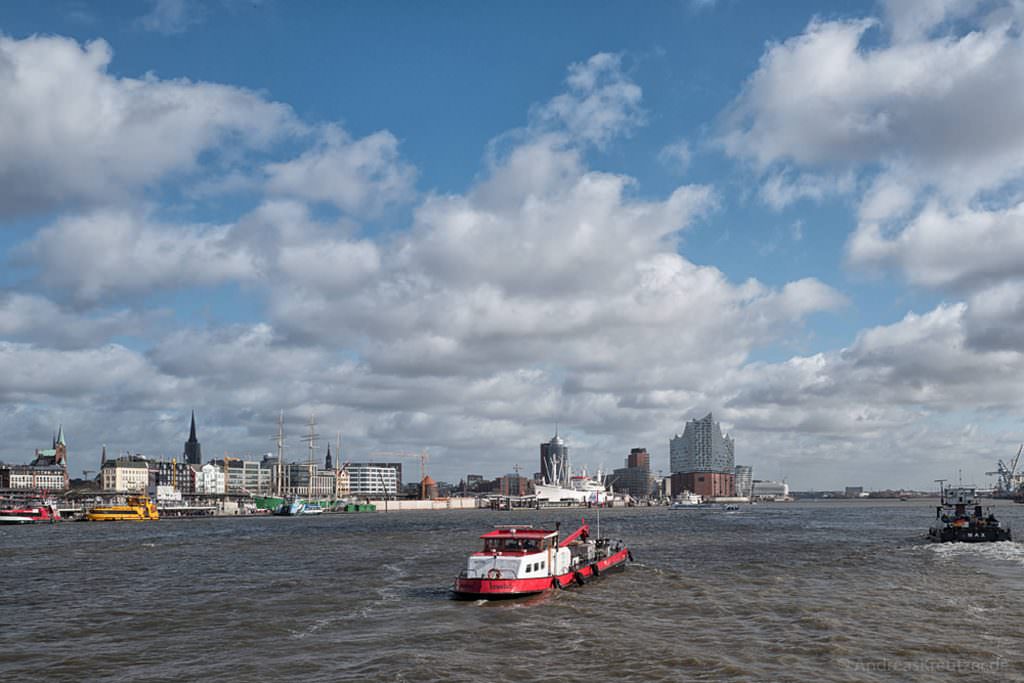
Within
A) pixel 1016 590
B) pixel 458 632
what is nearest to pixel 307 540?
pixel 458 632

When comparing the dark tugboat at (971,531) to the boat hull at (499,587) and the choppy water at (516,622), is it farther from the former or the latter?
the boat hull at (499,587)

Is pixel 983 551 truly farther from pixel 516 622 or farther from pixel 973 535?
pixel 516 622

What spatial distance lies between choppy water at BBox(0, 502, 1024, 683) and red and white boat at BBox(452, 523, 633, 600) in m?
1.56

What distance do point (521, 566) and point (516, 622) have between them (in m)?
8.67

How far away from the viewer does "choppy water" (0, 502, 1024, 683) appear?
4175cm

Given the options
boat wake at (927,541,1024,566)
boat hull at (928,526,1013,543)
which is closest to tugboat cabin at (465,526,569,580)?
boat wake at (927,541,1024,566)

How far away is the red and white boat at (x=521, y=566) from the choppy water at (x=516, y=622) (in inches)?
61.5

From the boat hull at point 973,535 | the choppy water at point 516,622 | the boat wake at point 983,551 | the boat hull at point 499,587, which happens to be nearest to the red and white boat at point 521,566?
the boat hull at point 499,587

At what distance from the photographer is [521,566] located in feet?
207

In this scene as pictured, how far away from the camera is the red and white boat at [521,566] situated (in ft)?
205

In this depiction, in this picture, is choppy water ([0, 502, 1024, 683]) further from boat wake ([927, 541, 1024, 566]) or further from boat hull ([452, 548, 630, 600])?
boat wake ([927, 541, 1024, 566])

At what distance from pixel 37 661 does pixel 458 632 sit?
2231cm

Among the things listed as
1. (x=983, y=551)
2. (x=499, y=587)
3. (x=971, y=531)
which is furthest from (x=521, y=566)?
(x=971, y=531)

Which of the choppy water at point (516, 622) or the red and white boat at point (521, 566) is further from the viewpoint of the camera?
the red and white boat at point (521, 566)
